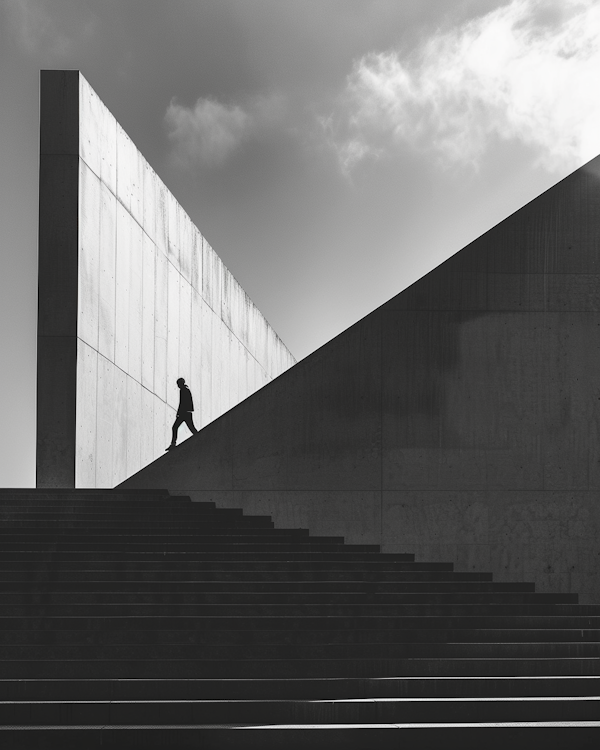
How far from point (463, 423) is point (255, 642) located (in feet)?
15.5

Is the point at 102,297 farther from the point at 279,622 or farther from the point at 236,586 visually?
the point at 279,622

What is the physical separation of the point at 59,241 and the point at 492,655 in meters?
7.38

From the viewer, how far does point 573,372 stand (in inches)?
403

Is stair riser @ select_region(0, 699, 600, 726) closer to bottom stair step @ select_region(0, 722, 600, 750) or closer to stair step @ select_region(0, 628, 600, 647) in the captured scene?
bottom stair step @ select_region(0, 722, 600, 750)

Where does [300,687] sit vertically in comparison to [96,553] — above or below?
below

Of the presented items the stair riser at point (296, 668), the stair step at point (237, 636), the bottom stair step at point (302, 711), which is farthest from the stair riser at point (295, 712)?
the stair step at point (237, 636)

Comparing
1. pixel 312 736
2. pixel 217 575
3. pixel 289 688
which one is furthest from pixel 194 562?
pixel 312 736

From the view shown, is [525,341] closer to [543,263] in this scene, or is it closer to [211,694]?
[543,263]

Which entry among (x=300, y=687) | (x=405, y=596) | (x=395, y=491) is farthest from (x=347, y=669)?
(x=395, y=491)

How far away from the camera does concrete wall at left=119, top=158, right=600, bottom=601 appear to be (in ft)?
32.9

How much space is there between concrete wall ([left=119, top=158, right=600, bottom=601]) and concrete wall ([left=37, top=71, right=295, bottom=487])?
1.89m

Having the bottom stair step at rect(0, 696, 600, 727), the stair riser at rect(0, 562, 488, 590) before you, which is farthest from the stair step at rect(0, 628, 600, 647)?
the bottom stair step at rect(0, 696, 600, 727)

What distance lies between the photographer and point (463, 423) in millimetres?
10148

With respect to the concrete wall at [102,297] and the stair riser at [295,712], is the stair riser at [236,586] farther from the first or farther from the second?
the concrete wall at [102,297]
